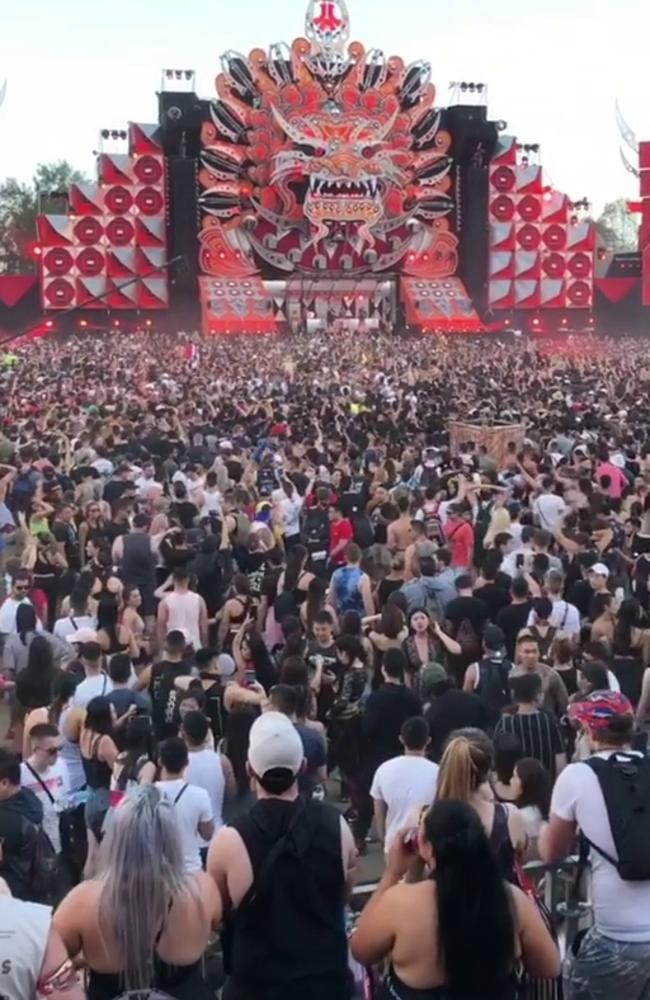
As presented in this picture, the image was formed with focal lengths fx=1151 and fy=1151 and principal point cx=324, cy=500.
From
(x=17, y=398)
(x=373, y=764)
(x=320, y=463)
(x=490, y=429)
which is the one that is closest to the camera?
(x=373, y=764)

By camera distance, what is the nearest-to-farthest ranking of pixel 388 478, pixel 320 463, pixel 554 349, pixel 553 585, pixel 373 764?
pixel 373 764
pixel 553 585
pixel 388 478
pixel 320 463
pixel 554 349

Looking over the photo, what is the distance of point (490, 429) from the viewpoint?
45.7 ft

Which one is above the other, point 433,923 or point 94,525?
point 433,923

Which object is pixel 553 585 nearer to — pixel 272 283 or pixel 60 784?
pixel 60 784

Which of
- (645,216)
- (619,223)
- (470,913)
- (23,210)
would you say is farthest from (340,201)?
(619,223)

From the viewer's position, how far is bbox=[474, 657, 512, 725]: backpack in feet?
18.6

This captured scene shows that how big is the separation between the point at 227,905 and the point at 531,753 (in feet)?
7.69

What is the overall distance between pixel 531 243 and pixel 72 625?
1674 inches

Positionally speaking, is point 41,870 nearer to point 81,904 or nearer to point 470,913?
point 81,904

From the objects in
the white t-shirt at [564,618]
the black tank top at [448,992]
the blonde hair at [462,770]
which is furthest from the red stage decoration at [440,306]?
the black tank top at [448,992]

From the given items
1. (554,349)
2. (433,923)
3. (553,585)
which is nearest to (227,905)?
(433,923)

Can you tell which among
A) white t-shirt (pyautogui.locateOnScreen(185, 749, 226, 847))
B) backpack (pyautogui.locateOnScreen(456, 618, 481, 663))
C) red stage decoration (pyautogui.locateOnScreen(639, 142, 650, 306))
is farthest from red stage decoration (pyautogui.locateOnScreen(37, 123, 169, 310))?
white t-shirt (pyautogui.locateOnScreen(185, 749, 226, 847))

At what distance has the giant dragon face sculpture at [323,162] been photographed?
43969mm

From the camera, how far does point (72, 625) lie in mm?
6902
